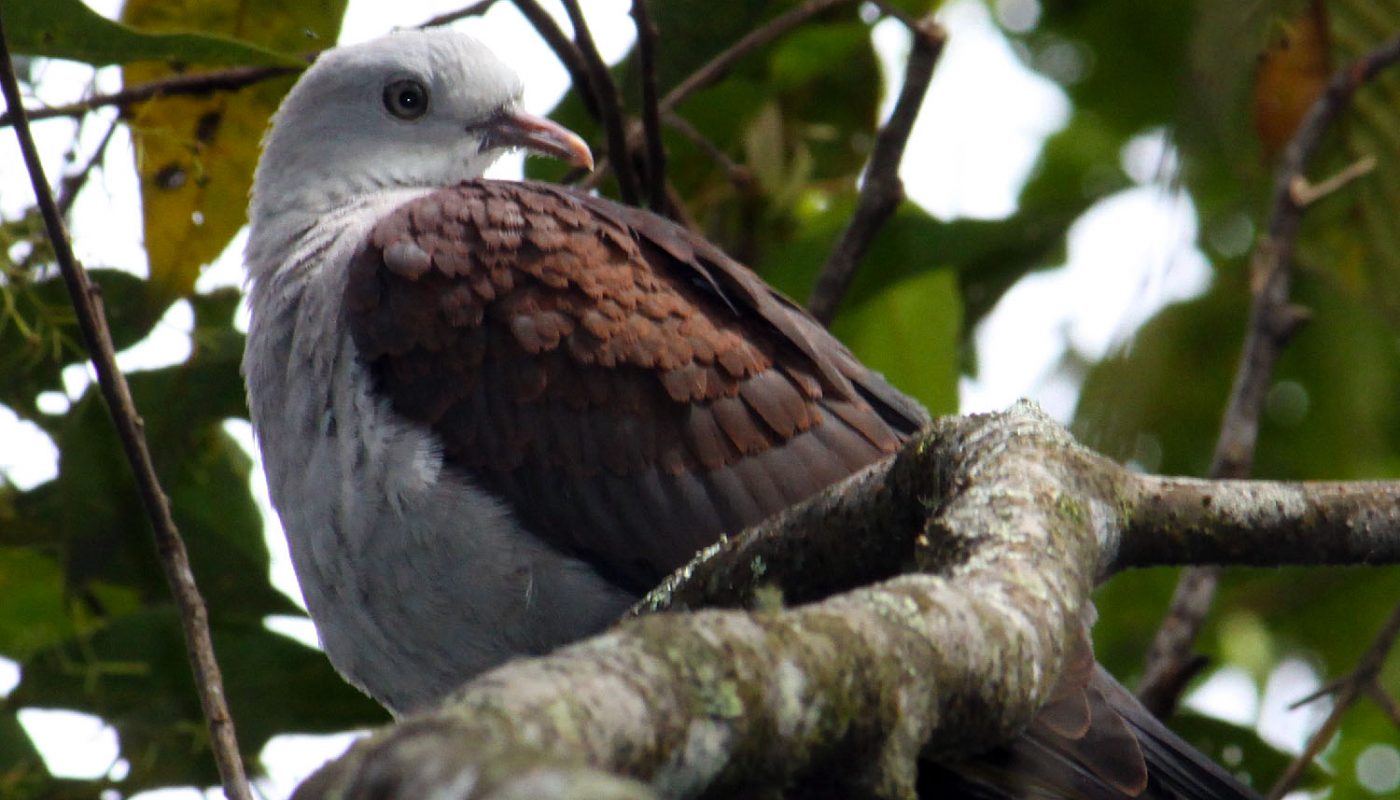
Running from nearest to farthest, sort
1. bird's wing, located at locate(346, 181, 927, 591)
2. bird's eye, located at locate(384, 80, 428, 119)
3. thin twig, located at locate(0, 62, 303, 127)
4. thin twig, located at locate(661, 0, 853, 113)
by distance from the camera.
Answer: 1. bird's wing, located at locate(346, 181, 927, 591)
2. thin twig, located at locate(0, 62, 303, 127)
3. thin twig, located at locate(661, 0, 853, 113)
4. bird's eye, located at locate(384, 80, 428, 119)

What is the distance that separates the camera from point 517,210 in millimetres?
3316

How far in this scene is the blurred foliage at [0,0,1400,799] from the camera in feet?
11.8

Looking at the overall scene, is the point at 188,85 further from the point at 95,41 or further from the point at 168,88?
the point at 95,41

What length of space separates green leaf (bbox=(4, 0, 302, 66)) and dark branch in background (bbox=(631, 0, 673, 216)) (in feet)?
2.48

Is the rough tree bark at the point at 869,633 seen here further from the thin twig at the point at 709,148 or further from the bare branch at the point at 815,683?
the thin twig at the point at 709,148

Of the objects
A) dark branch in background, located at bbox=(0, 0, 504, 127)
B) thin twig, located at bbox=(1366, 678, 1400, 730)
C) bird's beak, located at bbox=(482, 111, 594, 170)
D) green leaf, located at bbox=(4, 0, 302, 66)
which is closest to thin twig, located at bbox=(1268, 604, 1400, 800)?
thin twig, located at bbox=(1366, 678, 1400, 730)

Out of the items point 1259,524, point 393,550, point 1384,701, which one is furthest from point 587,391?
point 1384,701

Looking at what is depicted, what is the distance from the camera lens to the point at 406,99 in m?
4.05

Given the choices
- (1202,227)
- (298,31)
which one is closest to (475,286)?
(298,31)

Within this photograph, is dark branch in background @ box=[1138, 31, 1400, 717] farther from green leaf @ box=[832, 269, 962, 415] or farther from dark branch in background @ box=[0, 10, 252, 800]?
dark branch in background @ box=[0, 10, 252, 800]

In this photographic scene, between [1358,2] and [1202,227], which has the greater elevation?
[1358,2]

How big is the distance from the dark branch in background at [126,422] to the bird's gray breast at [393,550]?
15.8 inches

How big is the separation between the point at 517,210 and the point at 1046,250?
157 centimetres

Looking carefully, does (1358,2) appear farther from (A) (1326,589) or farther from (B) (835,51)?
(A) (1326,589)
